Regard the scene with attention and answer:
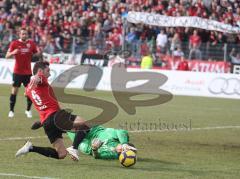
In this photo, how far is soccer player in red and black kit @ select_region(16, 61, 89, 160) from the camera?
35.0 ft

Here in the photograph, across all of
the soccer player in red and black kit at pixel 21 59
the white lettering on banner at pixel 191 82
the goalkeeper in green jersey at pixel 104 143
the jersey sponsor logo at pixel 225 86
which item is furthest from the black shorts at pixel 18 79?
the jersey sponsor logo at pixel 225 86

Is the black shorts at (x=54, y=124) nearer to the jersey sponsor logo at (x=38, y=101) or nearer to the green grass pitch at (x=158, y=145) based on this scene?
the jersey sponsor logo at (x=38, y=101)

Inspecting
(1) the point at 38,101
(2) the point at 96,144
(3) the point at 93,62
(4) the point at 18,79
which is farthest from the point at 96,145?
(3) the point at 93,62

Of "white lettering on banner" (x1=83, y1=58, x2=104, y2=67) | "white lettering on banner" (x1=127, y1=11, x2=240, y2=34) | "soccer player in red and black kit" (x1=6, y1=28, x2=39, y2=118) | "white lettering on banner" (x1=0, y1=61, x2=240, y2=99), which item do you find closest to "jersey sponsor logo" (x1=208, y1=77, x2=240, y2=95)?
"white lettering on banner" (x1=0, y1=61, x2=240, y2=99)

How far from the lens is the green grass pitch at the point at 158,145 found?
1014cm

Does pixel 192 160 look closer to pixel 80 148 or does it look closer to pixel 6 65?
pixel 80 148

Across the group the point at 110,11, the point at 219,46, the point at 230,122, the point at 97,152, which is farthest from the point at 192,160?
the point at 110,11

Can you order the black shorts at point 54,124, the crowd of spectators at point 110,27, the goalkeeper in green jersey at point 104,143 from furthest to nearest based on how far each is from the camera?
the crowd of spectators at point 110,27 → the goalkeeper in green jersey at point 104,143 → the black shorts at point 54,124

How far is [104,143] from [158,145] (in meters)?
2.39

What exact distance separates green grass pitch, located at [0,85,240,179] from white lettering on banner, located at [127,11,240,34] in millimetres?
8552

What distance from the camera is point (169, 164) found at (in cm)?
1104

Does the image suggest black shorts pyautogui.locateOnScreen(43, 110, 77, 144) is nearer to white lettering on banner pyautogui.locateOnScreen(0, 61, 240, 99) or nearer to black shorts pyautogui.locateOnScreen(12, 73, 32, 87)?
black shorts pyautogui.locateOnScreen(12, 73, 32, 87)

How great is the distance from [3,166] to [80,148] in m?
1.77

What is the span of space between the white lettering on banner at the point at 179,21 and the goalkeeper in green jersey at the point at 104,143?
804 inches
